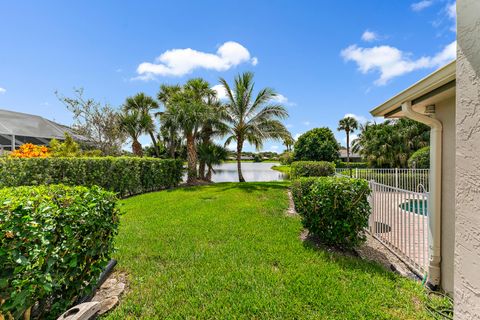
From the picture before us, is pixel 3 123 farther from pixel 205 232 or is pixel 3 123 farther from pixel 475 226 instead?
pixel 475 226

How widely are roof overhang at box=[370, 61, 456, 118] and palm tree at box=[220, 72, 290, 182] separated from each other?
11884mm

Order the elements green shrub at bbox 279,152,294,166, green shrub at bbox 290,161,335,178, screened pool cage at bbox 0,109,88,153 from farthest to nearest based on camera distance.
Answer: green shrub at bbox 279,152,294,166, screened pool cage at bbox 0,109,88,153, green shrub at bbox 290,161,335,178

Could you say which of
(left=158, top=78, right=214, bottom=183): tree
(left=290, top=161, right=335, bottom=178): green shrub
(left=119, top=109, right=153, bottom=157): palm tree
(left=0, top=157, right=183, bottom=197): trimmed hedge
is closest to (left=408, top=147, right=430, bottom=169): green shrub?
(left=290, top=161, right=335, bottom=178): green shrub

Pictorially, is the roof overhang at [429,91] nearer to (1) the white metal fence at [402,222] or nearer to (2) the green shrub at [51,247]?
(1) the white metal fence at [402,222]

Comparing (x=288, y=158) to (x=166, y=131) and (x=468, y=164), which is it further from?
(x=468, y=164)

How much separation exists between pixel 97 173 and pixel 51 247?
8410 mm

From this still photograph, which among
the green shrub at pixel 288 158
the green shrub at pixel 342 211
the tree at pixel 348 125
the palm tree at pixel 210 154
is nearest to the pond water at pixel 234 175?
the palm tree at pixel 210 154

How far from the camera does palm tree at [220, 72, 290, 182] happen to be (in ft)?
51.0

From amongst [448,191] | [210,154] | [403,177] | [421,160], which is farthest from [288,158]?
[448,191]

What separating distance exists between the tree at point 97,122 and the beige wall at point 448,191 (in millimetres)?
19231

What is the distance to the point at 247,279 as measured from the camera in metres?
3.13

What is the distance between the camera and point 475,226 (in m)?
1.31

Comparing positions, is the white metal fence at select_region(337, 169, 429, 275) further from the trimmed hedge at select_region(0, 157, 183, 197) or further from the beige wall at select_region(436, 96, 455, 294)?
the trimmed hedge at select_region(0, 157, 183, 197)

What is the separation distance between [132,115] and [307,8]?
48.9 ft
